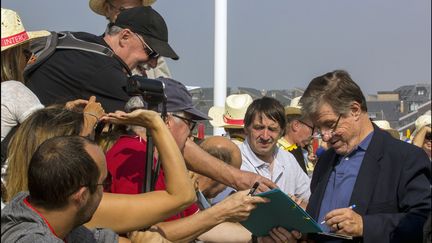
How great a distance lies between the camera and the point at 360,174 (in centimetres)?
372

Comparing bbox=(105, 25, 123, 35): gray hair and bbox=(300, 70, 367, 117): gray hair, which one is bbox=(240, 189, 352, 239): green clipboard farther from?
bbox=(105, 25, 123, 35): gray hair

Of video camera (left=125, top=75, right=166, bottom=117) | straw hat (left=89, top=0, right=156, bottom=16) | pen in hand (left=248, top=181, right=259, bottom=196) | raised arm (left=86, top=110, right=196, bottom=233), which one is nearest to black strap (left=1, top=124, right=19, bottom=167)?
raised arm (left=86, top=110, right=196, bottom=233)

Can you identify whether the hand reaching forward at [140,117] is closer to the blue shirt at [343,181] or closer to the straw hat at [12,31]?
the straw hat at [12,31]

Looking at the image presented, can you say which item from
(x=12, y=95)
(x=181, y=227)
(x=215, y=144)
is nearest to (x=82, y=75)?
(x=12, y=95)

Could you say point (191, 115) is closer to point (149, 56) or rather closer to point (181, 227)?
point (149, 56)

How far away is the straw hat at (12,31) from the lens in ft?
11.8

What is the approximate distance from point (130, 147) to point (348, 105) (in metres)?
1.14

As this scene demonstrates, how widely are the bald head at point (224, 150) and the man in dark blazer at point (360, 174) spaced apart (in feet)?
2.53

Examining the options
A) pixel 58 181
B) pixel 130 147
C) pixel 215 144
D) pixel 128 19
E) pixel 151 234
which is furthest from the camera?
pixel 215 144

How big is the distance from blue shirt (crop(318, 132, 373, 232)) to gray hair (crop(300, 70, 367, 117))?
198 mm

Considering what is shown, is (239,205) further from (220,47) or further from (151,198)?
(220,47)

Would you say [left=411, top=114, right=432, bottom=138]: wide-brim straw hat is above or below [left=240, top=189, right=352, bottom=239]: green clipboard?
below

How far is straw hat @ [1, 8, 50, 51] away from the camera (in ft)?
11.8

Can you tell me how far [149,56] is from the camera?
4.09 m
